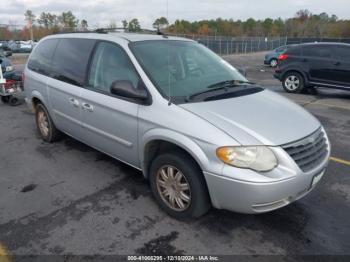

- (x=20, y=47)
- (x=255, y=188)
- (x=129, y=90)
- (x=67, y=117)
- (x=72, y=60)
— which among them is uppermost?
(x=72, y=60)

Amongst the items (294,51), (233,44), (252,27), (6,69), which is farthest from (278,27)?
(6,69)

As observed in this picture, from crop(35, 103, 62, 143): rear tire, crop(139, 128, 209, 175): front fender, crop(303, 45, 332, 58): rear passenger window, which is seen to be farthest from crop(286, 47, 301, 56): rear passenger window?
crop(139, 128, 209, 175): front fender

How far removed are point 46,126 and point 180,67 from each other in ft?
9.51

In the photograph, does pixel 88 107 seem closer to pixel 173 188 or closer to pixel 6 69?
pixel 173 188

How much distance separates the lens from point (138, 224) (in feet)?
10.2

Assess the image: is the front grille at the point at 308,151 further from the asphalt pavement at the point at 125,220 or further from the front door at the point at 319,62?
the front door at the point at 319,62

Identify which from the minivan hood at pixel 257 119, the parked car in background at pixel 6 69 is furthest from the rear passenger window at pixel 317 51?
the parked car in background at pixel 6 69

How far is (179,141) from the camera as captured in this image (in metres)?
2.86

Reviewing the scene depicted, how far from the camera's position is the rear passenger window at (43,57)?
16.0 ft

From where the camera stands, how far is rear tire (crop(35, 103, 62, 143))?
16.9 feet

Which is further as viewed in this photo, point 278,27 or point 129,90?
point 278,27

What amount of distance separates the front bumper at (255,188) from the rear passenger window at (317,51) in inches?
337

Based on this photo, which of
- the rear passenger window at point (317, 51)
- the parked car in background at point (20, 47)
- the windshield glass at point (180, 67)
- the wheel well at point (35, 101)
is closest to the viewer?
the windshield glass at point (180, 67)

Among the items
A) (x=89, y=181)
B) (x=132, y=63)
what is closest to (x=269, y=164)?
(x=132, y=63)
